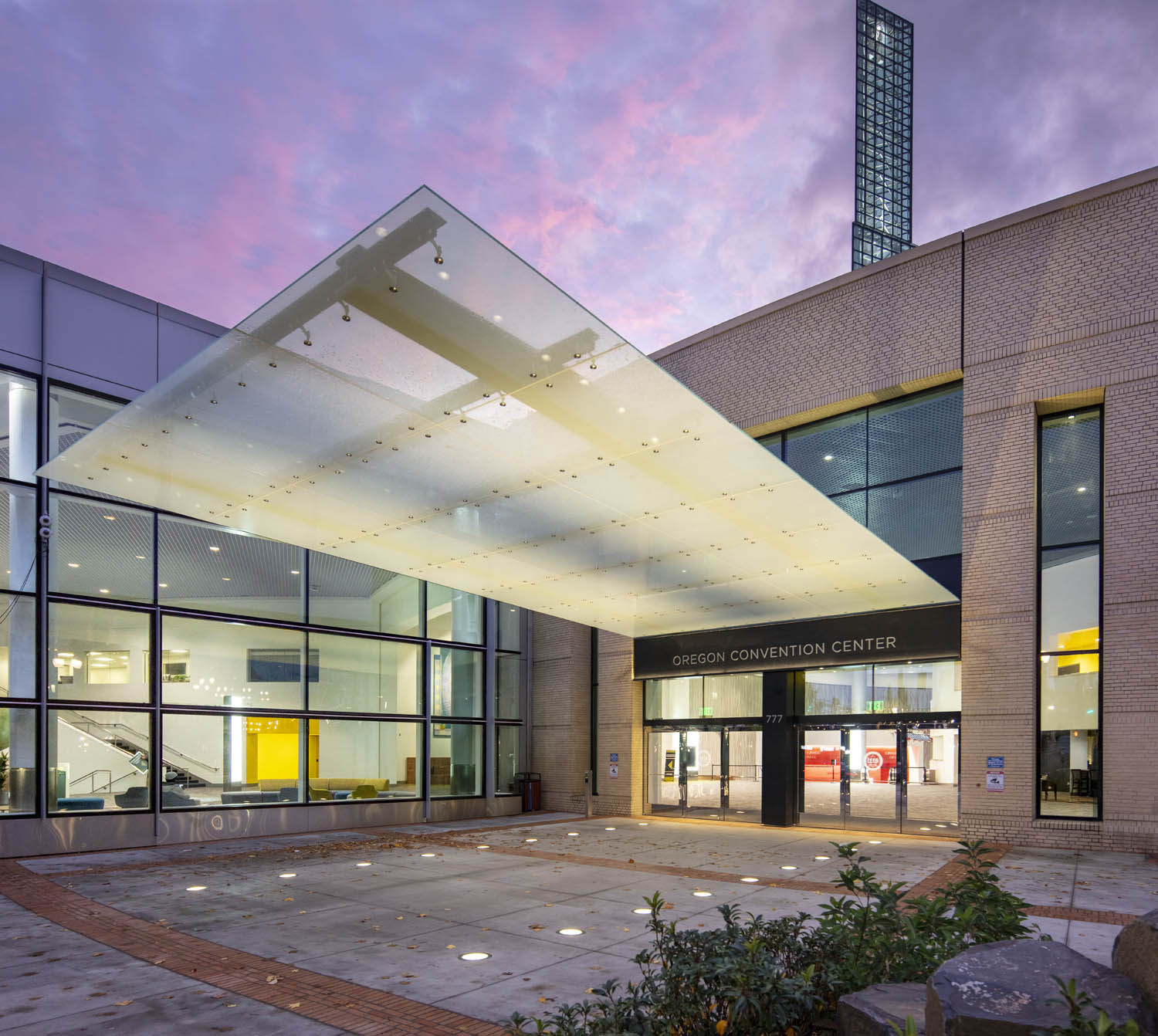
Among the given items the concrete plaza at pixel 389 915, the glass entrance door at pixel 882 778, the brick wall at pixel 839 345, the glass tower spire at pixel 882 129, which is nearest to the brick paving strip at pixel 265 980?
the concrete plaza at pixel 389 915

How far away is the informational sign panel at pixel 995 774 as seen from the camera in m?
16.0

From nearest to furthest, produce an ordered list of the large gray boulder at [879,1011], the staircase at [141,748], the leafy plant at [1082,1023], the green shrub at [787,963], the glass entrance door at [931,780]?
1. the leafy plant at [1082,1023]
2. the large gray boulder at [879,1011]
3. the green shrub at [787,963]
4. the staircase at [141,748]
5. the glass entrance door at [931,780]

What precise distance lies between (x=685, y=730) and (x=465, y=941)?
1407 centimetres

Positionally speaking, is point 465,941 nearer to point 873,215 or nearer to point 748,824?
point 748,824

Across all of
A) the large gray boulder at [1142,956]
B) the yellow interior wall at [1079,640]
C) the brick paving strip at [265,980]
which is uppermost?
the yellow interior wall at [1079,640]

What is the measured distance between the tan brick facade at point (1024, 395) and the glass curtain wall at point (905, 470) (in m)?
0.54

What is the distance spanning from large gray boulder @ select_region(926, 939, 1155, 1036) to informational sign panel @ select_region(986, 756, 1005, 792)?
43.7 ft

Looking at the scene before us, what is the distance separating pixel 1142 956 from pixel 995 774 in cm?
1362

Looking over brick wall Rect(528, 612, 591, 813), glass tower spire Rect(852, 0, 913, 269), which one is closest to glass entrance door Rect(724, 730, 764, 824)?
brick wall Rect(528, 612, 591, 813)

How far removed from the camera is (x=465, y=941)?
8703mm

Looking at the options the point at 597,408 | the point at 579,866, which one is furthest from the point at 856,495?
the point at 597,408

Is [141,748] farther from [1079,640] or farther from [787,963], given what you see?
[1079,640]

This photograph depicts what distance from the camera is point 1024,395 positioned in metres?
16.7

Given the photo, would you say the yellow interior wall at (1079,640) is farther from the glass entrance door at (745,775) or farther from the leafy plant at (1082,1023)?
the leafy plant at (1082,1023)
